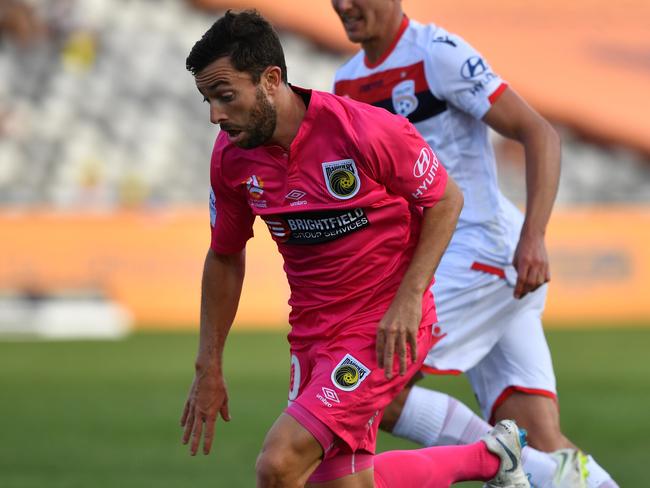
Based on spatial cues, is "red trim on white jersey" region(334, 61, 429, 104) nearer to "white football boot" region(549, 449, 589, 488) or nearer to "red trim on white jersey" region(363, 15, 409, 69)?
"red trim on white jersey" region(363, 15, 409, 69)

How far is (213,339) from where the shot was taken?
4.98 metres

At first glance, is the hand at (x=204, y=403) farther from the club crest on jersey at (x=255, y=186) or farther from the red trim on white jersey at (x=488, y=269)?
the red trim on white jersey at (x=488, y=269)

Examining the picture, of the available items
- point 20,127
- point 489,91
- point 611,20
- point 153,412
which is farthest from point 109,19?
point 489,91

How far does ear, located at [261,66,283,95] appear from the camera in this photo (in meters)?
4.40

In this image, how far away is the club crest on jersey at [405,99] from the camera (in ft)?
18.1

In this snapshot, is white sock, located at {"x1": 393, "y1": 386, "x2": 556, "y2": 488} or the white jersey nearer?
the white jersey

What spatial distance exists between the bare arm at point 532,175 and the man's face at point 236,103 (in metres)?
1.35

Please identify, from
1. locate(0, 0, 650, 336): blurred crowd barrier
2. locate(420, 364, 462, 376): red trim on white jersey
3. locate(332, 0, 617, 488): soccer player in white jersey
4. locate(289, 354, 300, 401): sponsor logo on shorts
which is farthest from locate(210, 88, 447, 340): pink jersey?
locate(0, 0, 650, 336): blurred crowd barrier

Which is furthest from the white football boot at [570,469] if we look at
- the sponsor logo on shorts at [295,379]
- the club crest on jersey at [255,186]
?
the club crest on jersey at [255,186]

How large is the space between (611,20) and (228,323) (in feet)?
73.6

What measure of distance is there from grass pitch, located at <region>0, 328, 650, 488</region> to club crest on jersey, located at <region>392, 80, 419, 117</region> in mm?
2502

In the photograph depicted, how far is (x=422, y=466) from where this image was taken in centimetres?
494

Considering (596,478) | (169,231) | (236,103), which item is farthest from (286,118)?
(169,231)

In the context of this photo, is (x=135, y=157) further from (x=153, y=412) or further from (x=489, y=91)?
(x=489, y=91)
